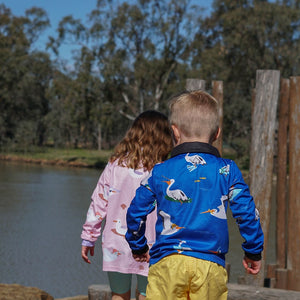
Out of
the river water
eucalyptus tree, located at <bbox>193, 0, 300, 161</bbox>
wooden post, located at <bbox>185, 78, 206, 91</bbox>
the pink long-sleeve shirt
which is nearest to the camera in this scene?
the pink long-sleeve shirt

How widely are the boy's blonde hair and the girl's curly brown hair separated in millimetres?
886

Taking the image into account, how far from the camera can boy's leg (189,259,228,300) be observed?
2.34 meters

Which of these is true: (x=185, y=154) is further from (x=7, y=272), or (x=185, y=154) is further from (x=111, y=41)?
(x=111, y=41)

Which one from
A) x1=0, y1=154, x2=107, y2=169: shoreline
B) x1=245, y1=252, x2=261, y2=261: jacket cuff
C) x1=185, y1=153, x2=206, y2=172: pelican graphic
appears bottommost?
x1=0, y1=154, x2=107, y2=169: shoreline

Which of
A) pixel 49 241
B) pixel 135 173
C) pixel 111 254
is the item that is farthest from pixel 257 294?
pixel 49 241

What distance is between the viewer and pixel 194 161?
2.46m

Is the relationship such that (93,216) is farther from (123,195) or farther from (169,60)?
(169,60)

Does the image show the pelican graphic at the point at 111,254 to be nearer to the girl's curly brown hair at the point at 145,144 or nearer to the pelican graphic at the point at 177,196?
the girl's curly brown hair at the point at 145,144

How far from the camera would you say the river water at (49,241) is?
7613 mm

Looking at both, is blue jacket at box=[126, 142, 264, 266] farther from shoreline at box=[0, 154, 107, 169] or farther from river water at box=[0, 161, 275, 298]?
shoreline at box=[0, 154, 107, 169]

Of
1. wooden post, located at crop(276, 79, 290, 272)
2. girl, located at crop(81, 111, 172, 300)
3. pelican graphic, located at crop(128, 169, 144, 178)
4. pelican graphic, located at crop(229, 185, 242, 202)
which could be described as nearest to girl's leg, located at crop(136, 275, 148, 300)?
girl, located at crop(81, 111, 172, 300)

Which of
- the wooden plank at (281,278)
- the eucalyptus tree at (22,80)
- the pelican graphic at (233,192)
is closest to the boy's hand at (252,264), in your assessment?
the pelican graphic at (233,192)

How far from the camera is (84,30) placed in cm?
3650

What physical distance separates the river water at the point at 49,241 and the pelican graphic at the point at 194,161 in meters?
4.86
